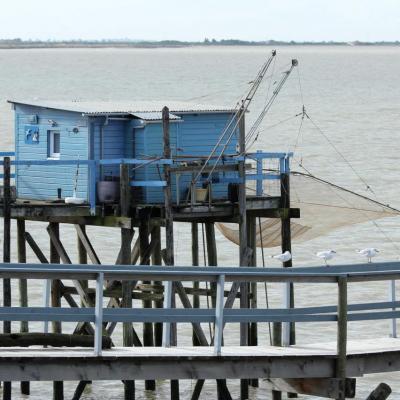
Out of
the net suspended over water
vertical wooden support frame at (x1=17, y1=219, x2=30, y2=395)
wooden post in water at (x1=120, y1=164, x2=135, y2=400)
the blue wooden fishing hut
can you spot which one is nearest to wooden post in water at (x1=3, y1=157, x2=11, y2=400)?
the blue wooden fishing hut

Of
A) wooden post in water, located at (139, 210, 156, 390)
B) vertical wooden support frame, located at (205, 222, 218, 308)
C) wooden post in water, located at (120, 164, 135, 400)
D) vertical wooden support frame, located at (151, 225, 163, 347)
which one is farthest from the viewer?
vertical wooden support frame, located at (205, 222, 218, 308)

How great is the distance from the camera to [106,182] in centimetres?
2711

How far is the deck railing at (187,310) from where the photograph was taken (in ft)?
54.5

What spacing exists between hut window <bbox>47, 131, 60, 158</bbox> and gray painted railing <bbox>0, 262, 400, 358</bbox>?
11.2 meters

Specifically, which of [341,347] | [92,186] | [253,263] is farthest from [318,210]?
[341,347]

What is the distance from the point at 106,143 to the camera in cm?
2806

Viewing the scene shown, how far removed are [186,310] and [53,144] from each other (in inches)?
473

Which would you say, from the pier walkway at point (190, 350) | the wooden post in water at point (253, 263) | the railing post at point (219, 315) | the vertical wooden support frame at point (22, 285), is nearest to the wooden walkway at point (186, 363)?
the pier walkway at point (190, 350)

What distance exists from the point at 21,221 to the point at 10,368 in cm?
1180

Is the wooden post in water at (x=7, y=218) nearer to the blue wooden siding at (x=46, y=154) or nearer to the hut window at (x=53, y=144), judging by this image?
the blue wooden siding at (x=46, y=154)

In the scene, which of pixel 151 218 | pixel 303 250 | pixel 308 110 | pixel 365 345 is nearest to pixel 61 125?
pixel 151 218

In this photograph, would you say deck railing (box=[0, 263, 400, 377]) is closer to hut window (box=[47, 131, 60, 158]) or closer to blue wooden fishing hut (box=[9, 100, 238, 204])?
blue wooden fishing hut (box=[9, 100, 238, 204])

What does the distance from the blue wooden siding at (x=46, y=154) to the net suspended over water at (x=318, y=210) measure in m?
2.90

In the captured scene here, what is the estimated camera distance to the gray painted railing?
54.5 feet
